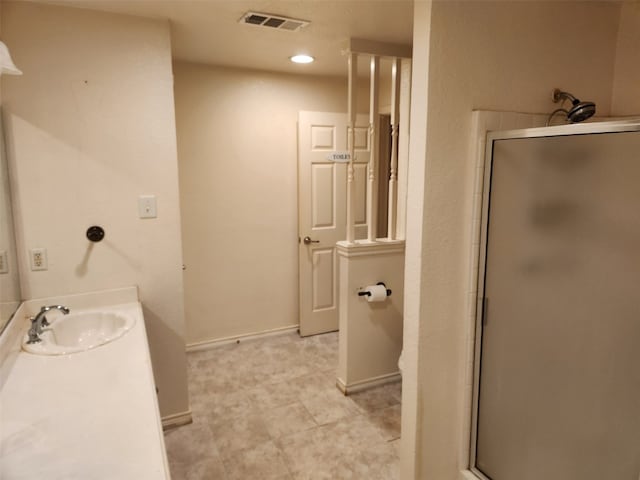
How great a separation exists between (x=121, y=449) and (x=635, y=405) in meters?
1.49

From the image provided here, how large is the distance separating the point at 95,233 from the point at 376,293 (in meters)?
1.64

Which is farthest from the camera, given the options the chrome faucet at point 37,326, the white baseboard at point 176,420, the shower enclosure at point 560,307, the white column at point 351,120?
the white column at point 351,120

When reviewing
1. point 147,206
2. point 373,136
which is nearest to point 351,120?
point 373,136

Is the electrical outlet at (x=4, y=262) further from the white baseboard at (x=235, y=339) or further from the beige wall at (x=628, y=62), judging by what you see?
the beige wall at (x=628, y=62)

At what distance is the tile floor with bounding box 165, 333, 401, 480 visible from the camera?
209 centimetres

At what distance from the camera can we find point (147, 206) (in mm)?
2205

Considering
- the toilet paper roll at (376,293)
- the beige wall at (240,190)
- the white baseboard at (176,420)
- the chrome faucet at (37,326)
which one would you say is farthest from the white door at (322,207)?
the chrome faucet at (37,326)

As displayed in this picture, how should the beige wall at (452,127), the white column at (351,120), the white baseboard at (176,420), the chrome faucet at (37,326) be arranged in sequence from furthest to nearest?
the white column at (351,120), the white baseboard at (176,420), the chrome faucet at (37,326), the beige wall at (452,127)

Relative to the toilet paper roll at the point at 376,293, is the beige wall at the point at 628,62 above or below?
above

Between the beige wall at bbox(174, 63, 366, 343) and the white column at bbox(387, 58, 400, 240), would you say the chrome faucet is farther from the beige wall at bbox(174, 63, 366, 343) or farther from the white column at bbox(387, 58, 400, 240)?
the white column at bbox(387, 58, 400, 240)

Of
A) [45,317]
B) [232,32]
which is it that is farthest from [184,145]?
[45,317]

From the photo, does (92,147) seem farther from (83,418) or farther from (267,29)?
(83,418)

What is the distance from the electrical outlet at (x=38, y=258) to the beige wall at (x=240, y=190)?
127cm

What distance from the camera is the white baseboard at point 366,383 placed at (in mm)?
2760
